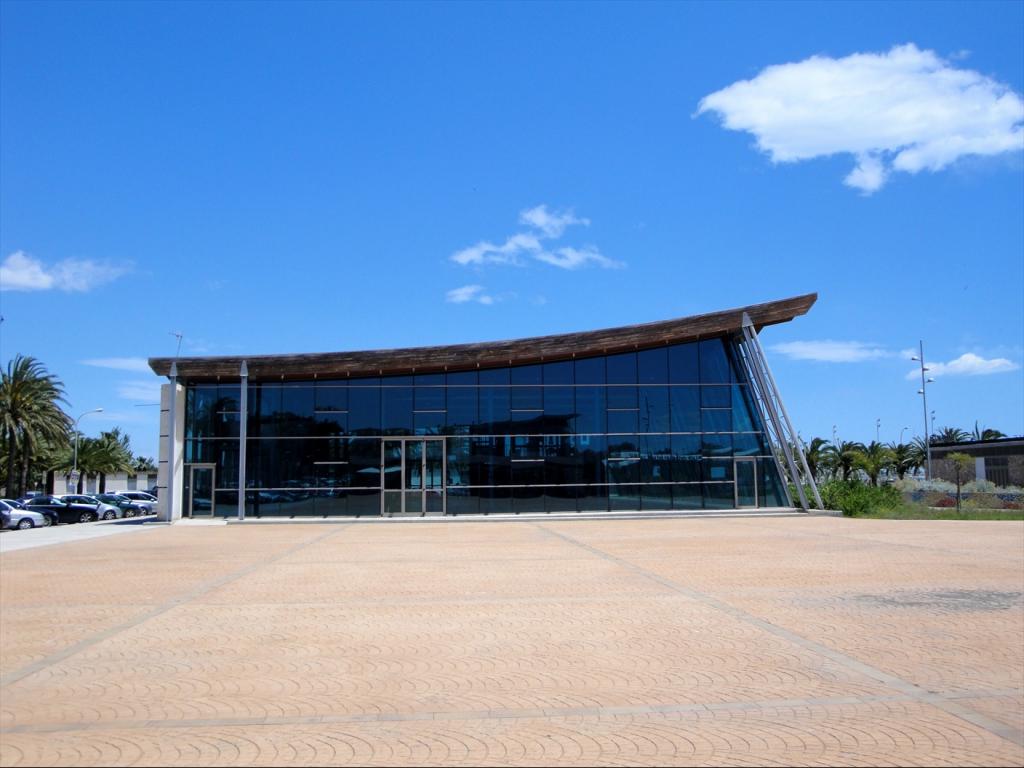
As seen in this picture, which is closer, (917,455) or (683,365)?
(683,365)

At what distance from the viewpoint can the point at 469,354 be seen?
34.1 metres

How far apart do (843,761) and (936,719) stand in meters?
1.37

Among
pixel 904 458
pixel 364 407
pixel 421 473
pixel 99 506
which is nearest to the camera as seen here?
pixel 421 473

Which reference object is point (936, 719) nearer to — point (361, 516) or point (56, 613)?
point (56, 613)

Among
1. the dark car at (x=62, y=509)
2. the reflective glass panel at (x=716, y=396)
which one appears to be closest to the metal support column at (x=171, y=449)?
the dark car at (x=62, y=509)

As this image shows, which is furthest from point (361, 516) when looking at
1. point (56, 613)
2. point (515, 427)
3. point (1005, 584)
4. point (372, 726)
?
point (372, 726)

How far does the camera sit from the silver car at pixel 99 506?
4316 cm

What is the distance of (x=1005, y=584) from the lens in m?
Answer: 13.6

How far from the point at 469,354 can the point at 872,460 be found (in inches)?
1317

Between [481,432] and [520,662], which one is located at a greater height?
[481,432]

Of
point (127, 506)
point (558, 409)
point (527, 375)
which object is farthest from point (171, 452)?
point (127, 506)

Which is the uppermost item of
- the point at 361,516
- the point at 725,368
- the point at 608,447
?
the point at 725,368

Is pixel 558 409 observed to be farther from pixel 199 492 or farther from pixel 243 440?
pixel 199 492

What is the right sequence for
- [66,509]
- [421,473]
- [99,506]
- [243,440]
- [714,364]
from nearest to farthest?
1. [243,440]
2. [421,473]
3. [714,364]
4. [66,509]
5. [99,506]
